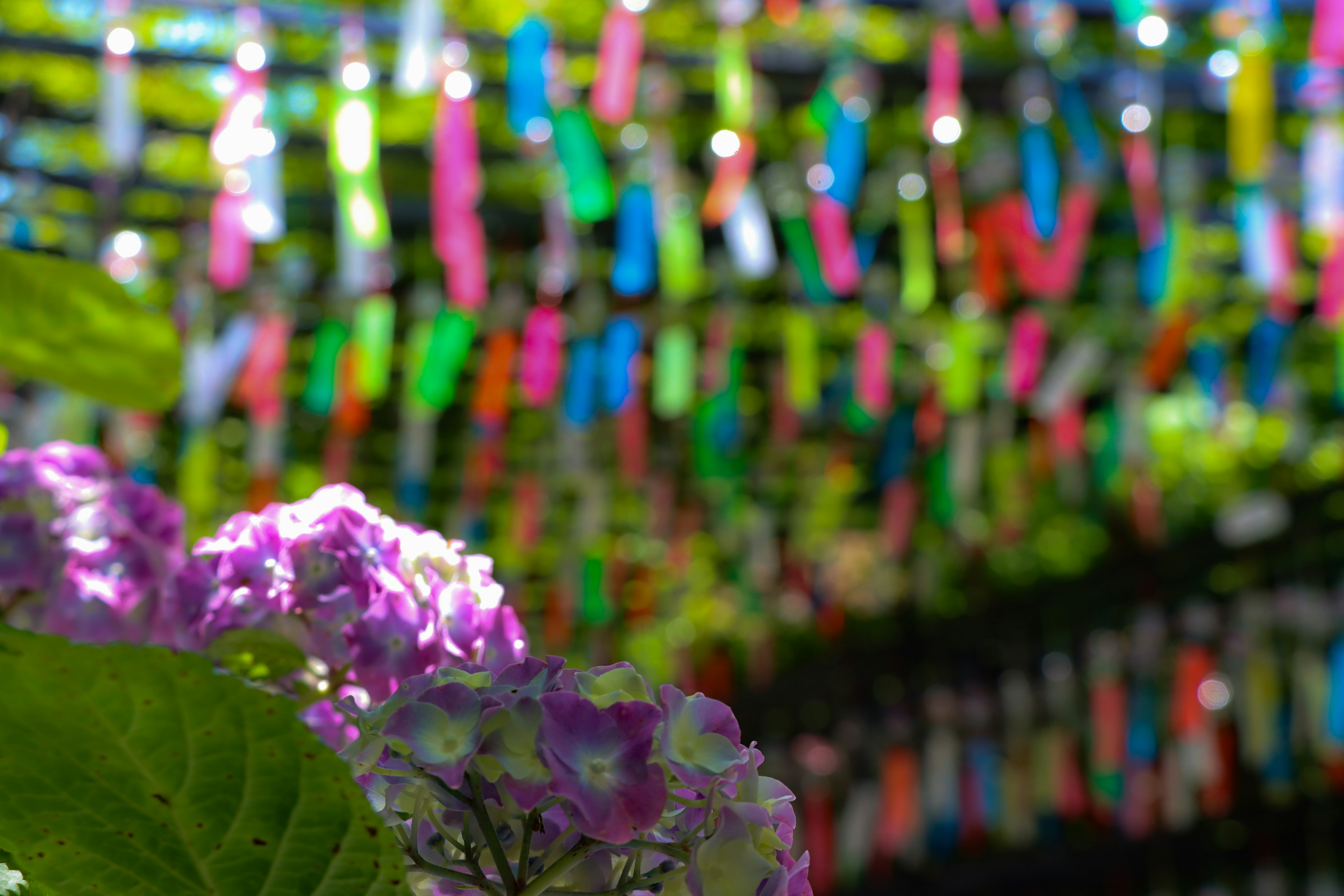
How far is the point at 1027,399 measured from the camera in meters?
4.11

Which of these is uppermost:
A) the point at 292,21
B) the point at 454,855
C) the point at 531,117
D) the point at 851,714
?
the point at 292,21

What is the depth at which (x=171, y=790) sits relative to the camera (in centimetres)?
33

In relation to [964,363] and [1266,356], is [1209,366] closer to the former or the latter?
[1266,356]

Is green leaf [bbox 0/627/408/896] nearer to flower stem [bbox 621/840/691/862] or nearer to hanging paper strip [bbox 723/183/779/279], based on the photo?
flower stem [bbox 621/840/691/862]

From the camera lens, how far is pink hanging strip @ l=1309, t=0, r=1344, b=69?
2.27m

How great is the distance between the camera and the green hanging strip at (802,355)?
389 centimetres

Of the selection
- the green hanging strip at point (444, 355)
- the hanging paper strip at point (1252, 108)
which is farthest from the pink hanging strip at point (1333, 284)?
the green hanging strip at point (444, 355)

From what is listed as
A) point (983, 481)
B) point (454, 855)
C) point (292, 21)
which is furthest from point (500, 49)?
point (983, 481)

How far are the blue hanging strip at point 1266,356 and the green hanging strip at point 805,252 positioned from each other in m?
Answer: 1.25

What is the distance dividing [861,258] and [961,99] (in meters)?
0.56

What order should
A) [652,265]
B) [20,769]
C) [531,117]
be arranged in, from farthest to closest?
[652,265]
[531,117]
[20,769]

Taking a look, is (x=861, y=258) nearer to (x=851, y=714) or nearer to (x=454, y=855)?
(x=851, y=714)

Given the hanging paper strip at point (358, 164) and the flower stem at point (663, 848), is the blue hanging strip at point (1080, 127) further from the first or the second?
the flower stem at point (663, 848)

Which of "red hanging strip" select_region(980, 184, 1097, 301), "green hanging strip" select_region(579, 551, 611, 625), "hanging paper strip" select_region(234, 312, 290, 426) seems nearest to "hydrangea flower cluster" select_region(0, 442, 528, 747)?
"red hanging strip" select_region(980, 184, 1097, 301)
